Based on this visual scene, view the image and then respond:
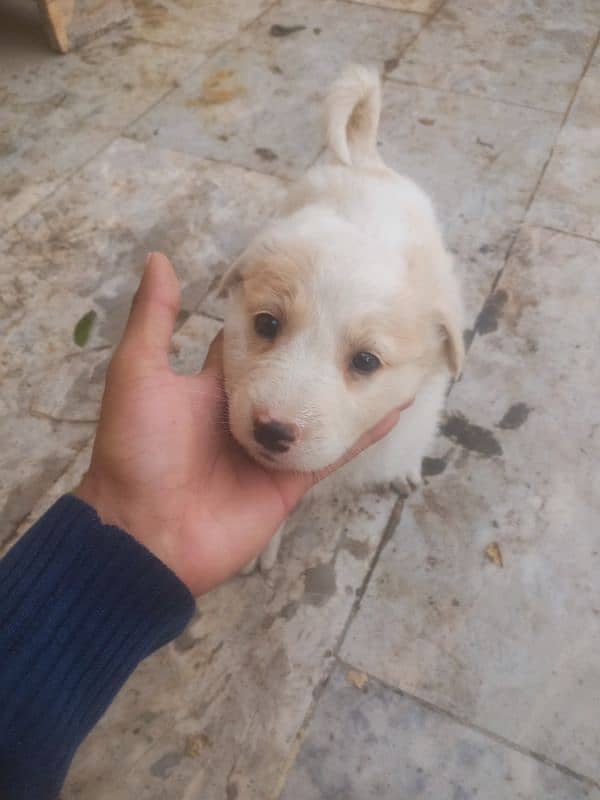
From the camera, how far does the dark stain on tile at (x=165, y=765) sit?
1644 millimetres

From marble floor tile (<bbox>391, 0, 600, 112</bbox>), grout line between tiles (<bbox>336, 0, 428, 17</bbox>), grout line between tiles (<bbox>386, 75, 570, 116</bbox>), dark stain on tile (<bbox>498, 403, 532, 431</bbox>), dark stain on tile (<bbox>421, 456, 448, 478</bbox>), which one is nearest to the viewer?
dark stain on tile (<bbox>421, 456, 448, 478</bbox>)

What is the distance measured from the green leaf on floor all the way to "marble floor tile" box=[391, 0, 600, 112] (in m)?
2.53

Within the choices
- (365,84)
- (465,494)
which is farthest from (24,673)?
(365,84)

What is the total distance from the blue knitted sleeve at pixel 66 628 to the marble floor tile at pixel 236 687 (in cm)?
45

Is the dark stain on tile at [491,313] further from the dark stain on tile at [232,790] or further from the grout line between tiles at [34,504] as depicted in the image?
the dark stain on tile at [232,790]

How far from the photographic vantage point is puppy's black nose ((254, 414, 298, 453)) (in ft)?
4.38

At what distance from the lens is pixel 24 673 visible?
1225 mm

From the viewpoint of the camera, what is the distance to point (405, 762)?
1684mm

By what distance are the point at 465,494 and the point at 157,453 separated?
1.16 m

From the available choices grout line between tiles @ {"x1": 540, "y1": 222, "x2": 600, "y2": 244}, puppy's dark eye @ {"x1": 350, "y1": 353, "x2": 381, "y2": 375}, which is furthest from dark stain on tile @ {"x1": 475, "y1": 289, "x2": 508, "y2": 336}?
puppy's dark eye @ {"x1": 350, "y1": 353, "x2": 381, "y2": 375}

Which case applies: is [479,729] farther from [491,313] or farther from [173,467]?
[491,313]

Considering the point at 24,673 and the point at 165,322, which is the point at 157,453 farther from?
the point at 24,673

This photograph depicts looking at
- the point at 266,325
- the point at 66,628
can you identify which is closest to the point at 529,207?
the point at 266,325

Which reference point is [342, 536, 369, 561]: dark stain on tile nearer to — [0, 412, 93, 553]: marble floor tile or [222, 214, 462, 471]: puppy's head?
[222, 214, 462, 471]: puppy's head
